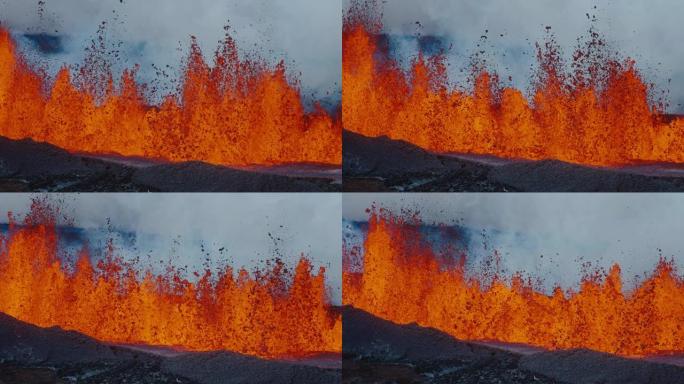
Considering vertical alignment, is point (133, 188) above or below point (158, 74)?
below

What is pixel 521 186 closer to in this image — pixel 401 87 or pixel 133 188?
pixel 401 87

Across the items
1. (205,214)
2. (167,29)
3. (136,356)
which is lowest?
(136,356)

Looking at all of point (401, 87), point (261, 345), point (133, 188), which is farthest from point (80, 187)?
point (401, 87)

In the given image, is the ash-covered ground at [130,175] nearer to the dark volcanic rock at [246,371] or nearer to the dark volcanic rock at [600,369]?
the dark volcanic rock at [246,371]

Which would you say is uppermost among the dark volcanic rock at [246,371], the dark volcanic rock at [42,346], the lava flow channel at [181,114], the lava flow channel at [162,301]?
the lava flow channel at [181,114]

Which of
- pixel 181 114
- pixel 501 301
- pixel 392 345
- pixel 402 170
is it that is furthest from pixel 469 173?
pixel 181 114

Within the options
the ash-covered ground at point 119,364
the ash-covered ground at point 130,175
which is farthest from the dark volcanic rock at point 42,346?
the ash-covered ground at point 130,175
